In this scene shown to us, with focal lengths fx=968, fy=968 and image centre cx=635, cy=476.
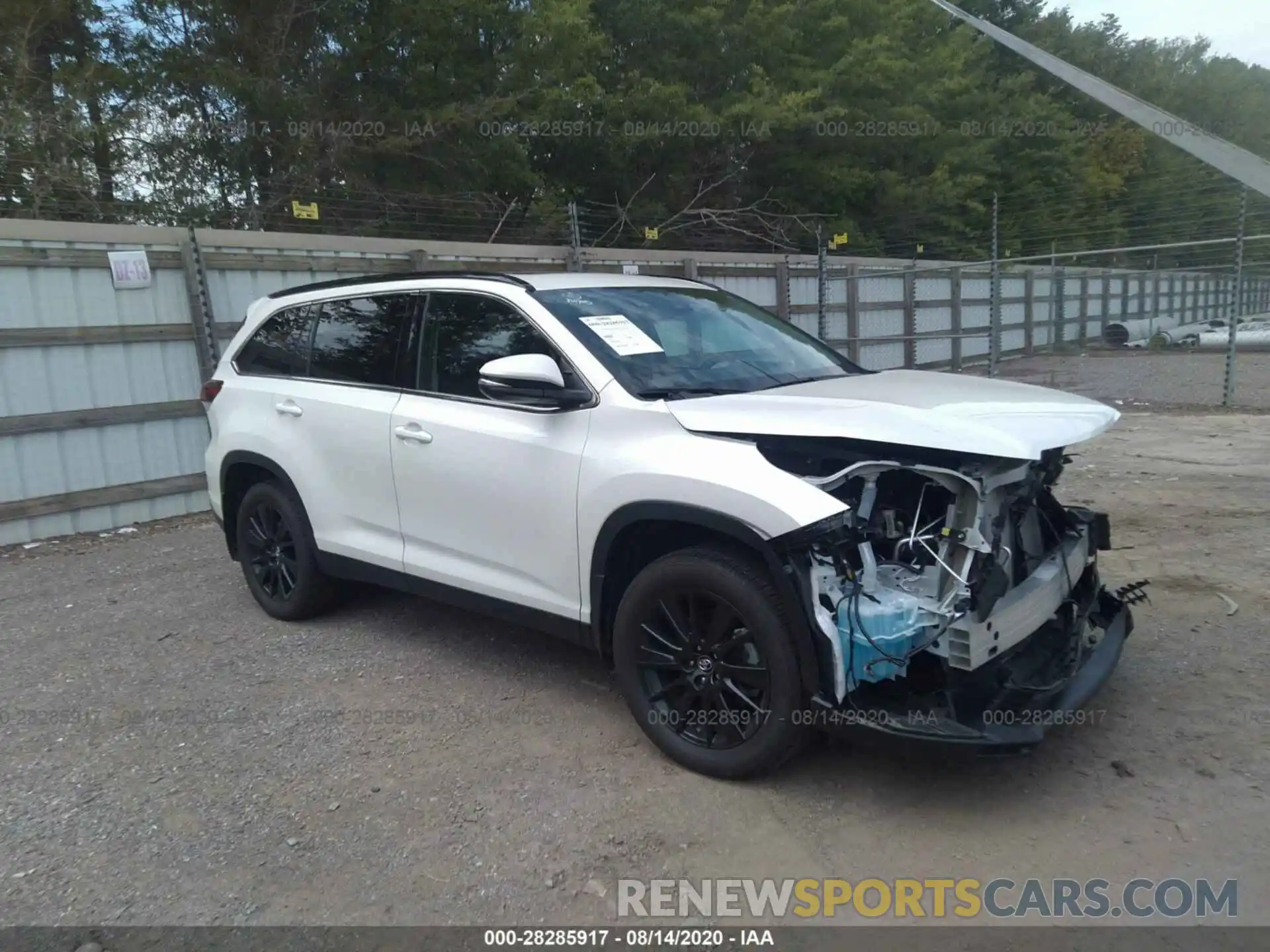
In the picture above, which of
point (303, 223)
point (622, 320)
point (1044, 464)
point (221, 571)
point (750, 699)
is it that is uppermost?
point (303, 223)

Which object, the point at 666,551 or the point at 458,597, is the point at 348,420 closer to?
the point at 458,597

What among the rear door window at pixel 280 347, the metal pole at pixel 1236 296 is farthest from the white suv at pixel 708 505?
the metal pole at pixel 1236 296

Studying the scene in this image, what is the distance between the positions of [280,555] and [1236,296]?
10332 millimetres

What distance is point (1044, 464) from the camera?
11.7ft

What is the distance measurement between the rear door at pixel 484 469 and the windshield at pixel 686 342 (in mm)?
202

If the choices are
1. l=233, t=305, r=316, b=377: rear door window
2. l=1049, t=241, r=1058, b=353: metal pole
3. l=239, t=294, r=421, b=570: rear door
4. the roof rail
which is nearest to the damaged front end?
the roof rail

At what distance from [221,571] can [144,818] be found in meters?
3.23

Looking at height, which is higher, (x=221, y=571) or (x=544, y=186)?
(x=544, y=186)

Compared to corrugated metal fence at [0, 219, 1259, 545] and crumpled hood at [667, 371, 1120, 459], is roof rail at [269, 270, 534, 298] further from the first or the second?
corrugated metal fence at [0, 219, 1259, 545]

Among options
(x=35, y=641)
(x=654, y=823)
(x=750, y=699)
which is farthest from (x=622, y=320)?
(x=35, y=641)

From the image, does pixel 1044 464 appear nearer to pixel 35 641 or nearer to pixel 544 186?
pixel 35 641

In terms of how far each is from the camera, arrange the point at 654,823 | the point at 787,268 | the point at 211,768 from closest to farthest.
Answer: the point at 654,823, the point at 211,768, the point at 787,268

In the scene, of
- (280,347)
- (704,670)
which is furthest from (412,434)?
(704,670)

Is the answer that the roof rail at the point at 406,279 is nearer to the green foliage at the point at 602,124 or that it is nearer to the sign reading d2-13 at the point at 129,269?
the sign reading d2-13 at the point at 129,269
